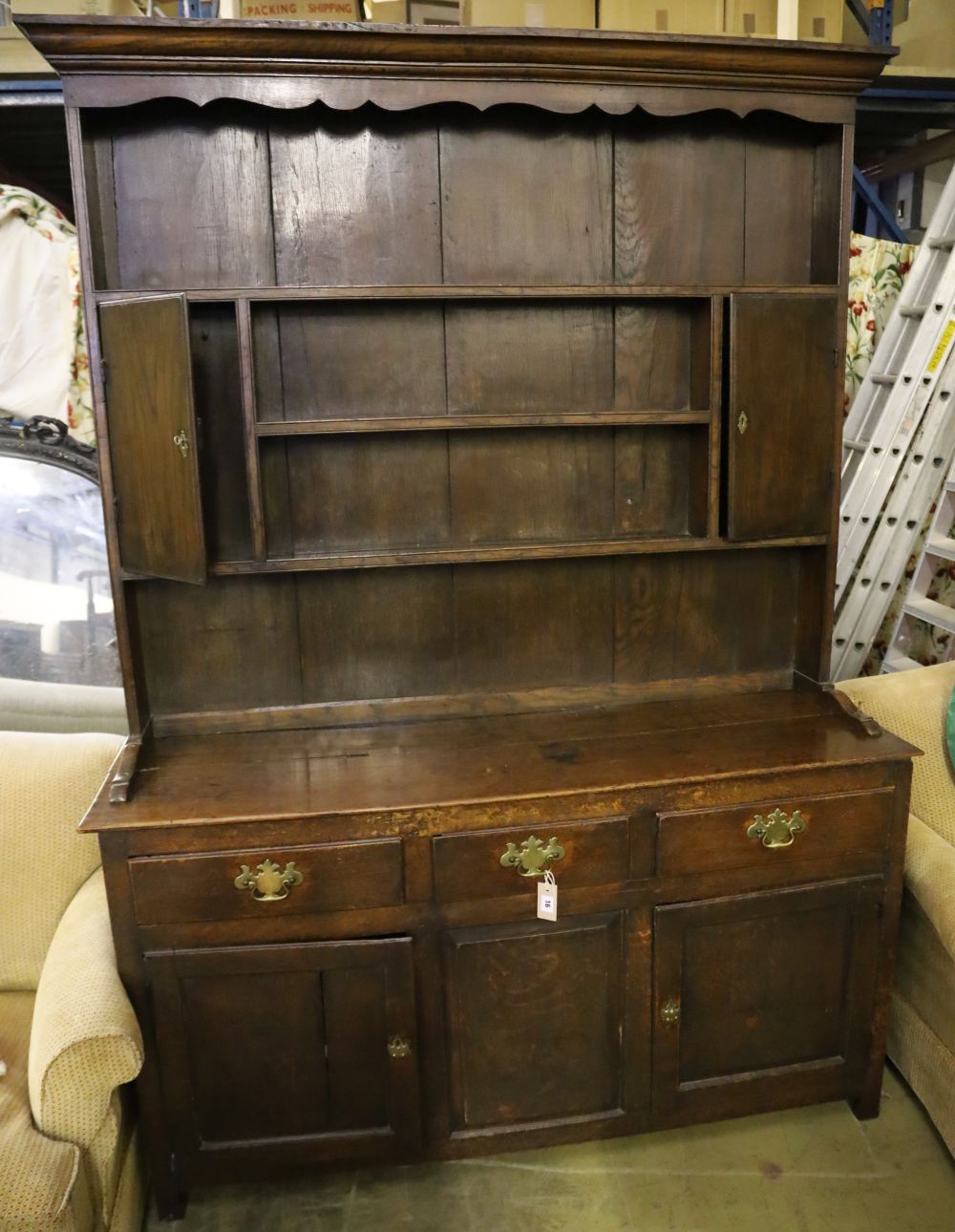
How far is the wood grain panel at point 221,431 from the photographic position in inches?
70.3

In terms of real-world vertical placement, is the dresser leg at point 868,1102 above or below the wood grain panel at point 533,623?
below

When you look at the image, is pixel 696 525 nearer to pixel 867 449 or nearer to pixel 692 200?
pixel 692 200

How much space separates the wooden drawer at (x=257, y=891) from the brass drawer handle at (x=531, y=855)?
0.62 ft

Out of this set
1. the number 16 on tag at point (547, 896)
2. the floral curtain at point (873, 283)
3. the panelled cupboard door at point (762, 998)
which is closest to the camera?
the number 16 on tag at point (547, 896)

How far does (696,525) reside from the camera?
1979 mm

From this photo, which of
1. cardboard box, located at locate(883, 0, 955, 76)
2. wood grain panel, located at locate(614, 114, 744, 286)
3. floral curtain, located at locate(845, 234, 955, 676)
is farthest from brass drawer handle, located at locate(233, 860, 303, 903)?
cardboard box, located at locate(883, 0, 955, 76)

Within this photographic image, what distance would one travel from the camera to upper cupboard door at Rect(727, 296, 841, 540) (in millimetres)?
1809

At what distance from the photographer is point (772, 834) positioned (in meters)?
1.76

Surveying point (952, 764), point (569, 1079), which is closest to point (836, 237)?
point (952, 764)

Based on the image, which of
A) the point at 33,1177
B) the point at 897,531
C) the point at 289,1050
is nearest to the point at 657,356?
the point at 897,531

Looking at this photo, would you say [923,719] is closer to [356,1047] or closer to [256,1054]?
[356,1047]

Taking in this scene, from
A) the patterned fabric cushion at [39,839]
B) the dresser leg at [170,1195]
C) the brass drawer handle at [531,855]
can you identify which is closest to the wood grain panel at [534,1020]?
the brass drawer handle at [531,855]

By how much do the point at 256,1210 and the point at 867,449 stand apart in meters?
2.34

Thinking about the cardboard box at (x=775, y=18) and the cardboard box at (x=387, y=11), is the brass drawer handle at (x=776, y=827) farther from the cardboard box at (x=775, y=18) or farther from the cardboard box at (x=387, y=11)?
the cardboard box at (x=387, y=11)
